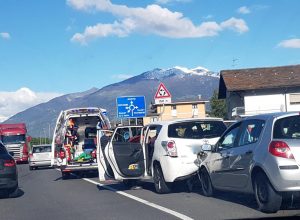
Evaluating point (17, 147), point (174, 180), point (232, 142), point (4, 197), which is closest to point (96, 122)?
point (4, 197)

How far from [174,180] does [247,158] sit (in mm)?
2913

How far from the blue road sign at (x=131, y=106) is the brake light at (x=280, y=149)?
1921 cm

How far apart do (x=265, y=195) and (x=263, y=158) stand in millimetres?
630

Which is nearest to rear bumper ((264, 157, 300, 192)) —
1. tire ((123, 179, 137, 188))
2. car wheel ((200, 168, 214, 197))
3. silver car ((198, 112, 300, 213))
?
silver car ((198, 112, 300, 213))

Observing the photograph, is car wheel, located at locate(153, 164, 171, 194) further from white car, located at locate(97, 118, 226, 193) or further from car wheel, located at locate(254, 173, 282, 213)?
car wheel, located at locate(254, 173, 282, 213)

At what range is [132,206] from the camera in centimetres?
1182

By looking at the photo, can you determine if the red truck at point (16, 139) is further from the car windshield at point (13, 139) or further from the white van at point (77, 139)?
the white van at point (77, 139)

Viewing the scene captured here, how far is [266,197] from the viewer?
9.69 metres

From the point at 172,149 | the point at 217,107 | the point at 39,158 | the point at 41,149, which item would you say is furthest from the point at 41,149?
the point at 217,107

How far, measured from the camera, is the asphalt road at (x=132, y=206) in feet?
33.3

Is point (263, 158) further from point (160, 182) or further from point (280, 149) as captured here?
point (160, 182)

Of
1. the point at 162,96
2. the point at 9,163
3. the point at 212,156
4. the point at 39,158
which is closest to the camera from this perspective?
the point at 212,156

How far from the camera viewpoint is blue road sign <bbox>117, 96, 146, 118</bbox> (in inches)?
1125

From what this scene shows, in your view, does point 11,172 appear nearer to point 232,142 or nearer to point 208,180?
point 208,180
